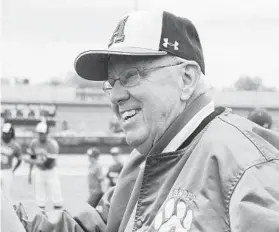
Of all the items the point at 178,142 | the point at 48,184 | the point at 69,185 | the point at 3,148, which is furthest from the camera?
the point at 69,185

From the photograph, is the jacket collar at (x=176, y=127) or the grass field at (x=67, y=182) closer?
the jacket collar at (x=176, y=127)

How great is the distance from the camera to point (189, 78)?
1808mm

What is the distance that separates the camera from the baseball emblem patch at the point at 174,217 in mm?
1453

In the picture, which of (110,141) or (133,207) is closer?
(133,207)

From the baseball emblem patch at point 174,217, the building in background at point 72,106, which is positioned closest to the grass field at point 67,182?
the baseball emblem patch at point 174,217

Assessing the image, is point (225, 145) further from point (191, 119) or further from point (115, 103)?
point (115, 103)

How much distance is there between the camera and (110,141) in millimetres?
22250

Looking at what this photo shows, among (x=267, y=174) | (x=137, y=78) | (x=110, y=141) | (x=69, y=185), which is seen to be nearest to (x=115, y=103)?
(x=137, y=78)

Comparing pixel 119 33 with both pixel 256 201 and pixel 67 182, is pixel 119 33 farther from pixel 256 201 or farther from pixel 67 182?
pixel 67 182

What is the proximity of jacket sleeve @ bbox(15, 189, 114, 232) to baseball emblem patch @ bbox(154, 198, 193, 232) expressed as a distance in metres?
0.72

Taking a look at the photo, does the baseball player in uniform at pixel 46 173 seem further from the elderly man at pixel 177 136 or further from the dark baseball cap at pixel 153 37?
the dark baseball cap at pixel 153 37

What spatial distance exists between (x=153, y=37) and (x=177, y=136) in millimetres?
329

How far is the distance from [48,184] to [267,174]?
967 centimetres

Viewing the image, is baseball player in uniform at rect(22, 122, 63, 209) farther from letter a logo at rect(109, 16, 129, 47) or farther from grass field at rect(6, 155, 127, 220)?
letter a logo at rect(109, 16, 129, 47)
